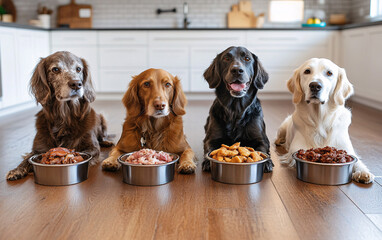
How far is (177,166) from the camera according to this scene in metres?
2.87

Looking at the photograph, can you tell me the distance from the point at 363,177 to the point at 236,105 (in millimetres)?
953

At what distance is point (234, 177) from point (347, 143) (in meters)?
0.86

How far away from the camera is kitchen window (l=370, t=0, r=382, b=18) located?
7090mm

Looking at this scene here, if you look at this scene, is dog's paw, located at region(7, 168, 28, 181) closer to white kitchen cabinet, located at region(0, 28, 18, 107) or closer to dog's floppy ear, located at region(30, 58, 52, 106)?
dog's floppy ear, located at region(30, 58, 52, 106)

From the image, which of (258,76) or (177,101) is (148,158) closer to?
(177,101)

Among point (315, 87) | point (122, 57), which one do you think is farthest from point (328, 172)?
point (122, 57)

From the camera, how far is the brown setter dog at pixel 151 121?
273cm

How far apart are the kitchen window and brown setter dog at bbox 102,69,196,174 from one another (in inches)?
222

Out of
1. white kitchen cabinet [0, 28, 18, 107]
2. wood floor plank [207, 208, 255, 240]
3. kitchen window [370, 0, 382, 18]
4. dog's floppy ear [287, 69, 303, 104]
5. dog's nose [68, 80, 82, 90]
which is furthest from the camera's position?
kitchen window [370, 0, 382, 18]

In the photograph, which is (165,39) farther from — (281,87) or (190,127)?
(190,127)

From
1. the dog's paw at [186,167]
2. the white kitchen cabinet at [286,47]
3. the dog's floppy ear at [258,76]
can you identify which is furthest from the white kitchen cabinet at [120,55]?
the dog's paw at [186,167]

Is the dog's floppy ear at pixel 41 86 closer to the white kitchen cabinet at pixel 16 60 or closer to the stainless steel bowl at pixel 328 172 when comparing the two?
the stainless steel bowl at pixel 328 172

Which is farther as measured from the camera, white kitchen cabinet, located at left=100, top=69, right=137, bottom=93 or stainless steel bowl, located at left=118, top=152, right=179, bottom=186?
white kitchen cabinet, located at left=100, top=69, right=137, bottom=93

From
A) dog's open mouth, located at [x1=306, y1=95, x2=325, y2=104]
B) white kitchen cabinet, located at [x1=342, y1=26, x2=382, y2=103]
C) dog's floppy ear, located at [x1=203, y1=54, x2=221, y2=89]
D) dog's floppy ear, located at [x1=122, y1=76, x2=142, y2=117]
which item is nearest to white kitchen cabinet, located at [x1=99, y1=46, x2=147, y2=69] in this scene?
white kitchen cabinet, located at [x1=342, y1=26, x2=382, y2=103]
